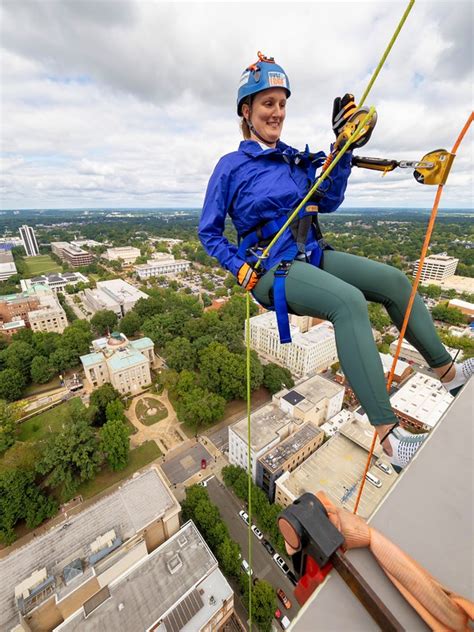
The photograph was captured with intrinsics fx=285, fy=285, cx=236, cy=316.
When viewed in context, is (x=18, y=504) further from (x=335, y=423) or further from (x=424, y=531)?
(x=424, y=531)

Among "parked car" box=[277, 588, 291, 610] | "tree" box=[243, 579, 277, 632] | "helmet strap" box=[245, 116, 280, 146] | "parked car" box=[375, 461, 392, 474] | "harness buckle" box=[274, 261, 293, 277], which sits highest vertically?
"helmet strap" box=[245, 116, 280, 146]

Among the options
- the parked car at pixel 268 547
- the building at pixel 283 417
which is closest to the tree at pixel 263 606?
the parked car at pixel 268 547

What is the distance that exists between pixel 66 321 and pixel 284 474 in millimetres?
29463

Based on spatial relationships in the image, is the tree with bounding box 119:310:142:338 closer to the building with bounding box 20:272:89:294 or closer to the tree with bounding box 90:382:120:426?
the tree with bounding box 90:382:120:426

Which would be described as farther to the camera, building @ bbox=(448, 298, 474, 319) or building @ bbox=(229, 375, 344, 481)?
building @ bbox=(448, 298, 474, 319)

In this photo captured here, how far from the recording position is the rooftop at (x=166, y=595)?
8.30 meters

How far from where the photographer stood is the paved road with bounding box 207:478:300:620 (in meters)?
11.1

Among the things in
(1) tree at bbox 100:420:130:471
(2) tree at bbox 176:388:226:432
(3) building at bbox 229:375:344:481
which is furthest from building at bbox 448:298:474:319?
(1) tree at bbox 100:420:130:471

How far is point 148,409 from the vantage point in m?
20.3

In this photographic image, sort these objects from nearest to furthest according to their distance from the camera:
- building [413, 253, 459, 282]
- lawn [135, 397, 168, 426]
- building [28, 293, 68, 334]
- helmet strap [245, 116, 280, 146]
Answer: helmet strap [245, 116, 280, 146] → lawn [135, 397, 168, 426] → building [28, 293, 68, 334] → building [413, 253, 459, 282]

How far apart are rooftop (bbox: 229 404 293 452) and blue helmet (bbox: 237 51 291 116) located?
44.4ft

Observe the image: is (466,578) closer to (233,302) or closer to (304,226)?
(304,226)

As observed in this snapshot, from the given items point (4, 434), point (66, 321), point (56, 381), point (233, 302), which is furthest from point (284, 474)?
point (66, 321)

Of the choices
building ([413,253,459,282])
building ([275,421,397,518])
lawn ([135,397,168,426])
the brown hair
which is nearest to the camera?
the brown hair
